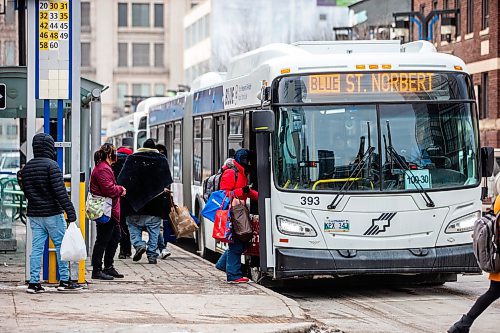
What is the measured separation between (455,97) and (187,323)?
5118 mm

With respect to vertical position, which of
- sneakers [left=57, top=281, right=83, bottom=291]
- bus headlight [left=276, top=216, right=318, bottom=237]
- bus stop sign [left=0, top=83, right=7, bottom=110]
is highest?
bus stop sign [left=0, top=83, right=7, bottom=110]

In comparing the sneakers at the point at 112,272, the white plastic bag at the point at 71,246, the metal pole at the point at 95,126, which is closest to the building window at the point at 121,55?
the metal pole at the point at 95,126

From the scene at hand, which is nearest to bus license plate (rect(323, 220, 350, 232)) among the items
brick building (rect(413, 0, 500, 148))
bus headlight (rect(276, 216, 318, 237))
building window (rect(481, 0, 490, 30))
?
bus headlight (rect(276, 216, 318, 237))

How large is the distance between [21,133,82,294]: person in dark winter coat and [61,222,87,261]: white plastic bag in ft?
0.41

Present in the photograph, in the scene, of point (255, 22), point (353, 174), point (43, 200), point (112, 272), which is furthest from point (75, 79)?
point (255, 22)

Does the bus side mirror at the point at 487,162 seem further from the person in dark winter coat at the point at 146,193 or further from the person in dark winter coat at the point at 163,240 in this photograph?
the person in dark winter coat at the point at 163,240

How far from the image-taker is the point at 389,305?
13742 millimetres

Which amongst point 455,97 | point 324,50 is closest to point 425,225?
point 455,97

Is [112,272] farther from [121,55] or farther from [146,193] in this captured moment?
[121,55]

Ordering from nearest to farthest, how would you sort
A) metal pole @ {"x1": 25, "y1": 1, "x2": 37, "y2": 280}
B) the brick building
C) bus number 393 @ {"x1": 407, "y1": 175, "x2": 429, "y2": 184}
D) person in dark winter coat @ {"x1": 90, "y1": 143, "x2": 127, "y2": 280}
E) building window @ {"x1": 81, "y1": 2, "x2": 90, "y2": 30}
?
metal pole @ {"x1": 25, "y1": 1, "x2": 37, "y2": 280} < bus number 393 @ {"x1": 407, "y1": 175, "x2": 429, "y2": 184} < person in dark winter coat @ {"x1": 90, "y1": 143, "x2": 127, "y2": 280} < the brick building < building window @ {"x1": 81, "y1": 2, "x2": 90, "y2": 30}

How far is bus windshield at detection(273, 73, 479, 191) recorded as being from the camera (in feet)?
46.4

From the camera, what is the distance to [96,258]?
14945 millimetres

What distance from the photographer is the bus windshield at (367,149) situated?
14141 millimetres

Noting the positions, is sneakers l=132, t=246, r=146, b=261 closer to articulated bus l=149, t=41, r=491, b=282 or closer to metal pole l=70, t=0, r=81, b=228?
articulated bus l=149, t=41, r=491, b=282
